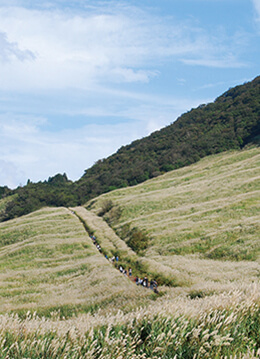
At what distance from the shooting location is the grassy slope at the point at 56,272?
26422 millimetres

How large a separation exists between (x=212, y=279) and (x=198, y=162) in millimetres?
85451

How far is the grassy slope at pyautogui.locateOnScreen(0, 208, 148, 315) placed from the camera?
26422mm

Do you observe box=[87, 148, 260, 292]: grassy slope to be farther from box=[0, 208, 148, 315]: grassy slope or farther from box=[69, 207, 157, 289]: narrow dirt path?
box=[0, 208, 148, 315]: grassy slope

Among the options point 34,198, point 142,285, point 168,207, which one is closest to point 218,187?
point 168,207

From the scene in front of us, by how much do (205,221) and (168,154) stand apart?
7915 cm

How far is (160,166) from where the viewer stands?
119m

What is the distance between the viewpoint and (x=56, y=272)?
4044cm

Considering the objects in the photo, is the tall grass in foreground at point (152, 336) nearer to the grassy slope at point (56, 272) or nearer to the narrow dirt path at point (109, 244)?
the grassy slope at point (56, 272)

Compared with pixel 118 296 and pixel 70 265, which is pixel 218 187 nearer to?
pixel 70 265

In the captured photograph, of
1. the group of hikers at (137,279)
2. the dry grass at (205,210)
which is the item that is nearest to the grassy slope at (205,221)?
the dry grass at (205,210)

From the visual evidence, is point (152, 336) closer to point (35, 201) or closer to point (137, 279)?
point (137, 279)

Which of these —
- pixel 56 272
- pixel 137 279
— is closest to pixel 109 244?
pixel 56 272

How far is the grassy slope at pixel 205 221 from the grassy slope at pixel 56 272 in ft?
20.9

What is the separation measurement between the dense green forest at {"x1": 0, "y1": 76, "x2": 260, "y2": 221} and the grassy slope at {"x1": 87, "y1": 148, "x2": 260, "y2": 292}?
24180mm
